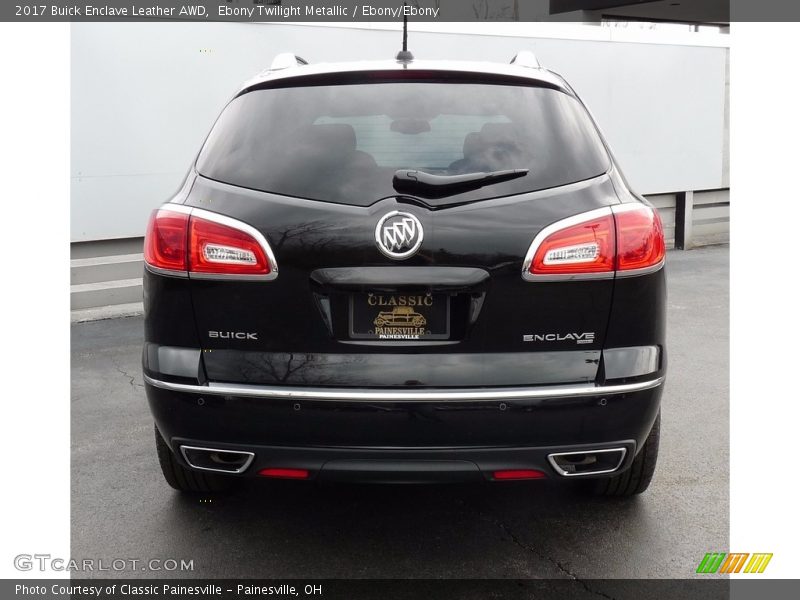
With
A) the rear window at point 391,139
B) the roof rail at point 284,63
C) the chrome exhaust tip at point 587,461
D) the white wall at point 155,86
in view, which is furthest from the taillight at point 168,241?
the white wall at point 155,86

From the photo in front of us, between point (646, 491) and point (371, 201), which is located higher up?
point (371, 201)

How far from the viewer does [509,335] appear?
2.67 metres

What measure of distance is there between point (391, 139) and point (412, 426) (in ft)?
3.32

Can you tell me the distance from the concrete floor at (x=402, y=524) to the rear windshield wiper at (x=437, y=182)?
1.38 meters

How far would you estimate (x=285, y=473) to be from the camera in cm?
277

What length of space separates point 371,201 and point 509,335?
0.62m

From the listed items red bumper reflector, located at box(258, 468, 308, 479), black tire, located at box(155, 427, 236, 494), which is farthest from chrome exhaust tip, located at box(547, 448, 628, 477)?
black tire, located at box(155, 427, 236, 494)

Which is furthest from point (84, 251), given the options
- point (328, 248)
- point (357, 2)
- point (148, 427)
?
point (328, 248)

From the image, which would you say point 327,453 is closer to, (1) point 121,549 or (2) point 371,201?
(2) point 371,201

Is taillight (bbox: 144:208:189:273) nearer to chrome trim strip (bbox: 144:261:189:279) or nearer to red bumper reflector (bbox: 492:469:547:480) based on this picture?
chrome trim strip (bbox: 144:261:189:279)

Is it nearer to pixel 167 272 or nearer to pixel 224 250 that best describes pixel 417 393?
pixel 224 250

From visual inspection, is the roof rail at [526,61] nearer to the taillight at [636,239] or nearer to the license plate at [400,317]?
the taillight at [636,239]

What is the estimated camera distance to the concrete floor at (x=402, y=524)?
3090mm

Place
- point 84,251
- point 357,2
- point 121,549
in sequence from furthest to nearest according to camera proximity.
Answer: point 357,2 < point 84,251 < point 121,549
